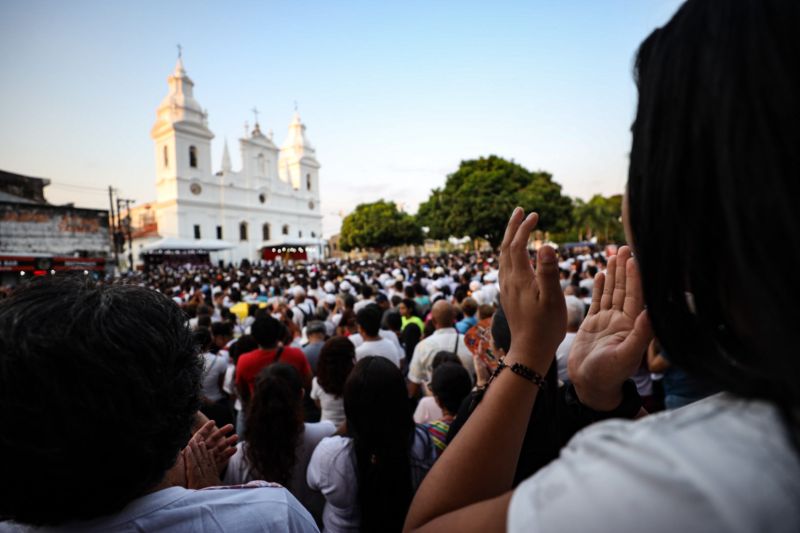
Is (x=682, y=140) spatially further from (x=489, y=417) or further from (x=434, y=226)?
(x=434, y=226)

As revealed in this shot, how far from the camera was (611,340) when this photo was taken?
1193 millimetres

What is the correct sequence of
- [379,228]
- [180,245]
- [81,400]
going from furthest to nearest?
[379,228] → [180,245] → [81,400]

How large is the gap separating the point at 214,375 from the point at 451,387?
9.18ft

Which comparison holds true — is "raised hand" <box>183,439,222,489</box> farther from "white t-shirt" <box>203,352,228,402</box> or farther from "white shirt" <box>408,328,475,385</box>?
"white t-shirt" <box>203,352,228,402</box>

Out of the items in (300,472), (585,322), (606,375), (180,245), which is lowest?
(300,472)

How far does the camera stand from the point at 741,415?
1.64ft

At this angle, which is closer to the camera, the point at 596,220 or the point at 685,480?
the point at 685,480

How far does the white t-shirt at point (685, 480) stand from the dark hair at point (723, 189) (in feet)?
0.14

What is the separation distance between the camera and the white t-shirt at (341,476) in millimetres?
2047

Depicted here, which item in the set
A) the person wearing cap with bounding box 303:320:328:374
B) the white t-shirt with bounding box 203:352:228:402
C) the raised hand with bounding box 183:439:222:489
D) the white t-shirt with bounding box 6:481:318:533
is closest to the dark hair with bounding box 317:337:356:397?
the person wearing cap with bounding box 303:320:328:374

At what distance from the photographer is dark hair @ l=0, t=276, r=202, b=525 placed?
0.84m

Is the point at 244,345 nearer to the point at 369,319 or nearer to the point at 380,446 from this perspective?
the point at 369,319

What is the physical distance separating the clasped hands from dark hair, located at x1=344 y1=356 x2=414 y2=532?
1012mm

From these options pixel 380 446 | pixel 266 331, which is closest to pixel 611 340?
pixel 380 446
